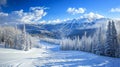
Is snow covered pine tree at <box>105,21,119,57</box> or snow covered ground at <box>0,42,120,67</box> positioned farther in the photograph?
snow covered pine tree at <box>105,21,119,57</box>

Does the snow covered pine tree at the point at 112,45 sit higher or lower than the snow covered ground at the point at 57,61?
higher

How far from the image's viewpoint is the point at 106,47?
6056 cm

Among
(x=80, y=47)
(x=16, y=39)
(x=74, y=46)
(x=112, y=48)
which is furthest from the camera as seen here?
(x=74, y=46)

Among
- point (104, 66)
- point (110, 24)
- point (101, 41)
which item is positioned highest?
point (110, 24)

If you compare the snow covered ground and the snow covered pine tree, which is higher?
the snow covered pine tree

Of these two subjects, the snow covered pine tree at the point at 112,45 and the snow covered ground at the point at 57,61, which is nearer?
the snow covered ground at the point at 57,61

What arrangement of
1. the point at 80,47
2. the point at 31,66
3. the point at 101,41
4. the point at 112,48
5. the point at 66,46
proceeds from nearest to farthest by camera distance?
the point at 31,66 → the point at 112,48 → the point at 101,41 → the point at 80,47 → the point at 66,46

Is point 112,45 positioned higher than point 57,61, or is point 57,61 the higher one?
point 112,45

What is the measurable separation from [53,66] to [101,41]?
129 ft

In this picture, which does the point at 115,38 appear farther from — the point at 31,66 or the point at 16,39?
the point at 16,39

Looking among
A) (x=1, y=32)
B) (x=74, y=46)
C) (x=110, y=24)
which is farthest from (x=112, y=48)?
(x=1, y=32)

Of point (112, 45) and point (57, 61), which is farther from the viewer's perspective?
point (112, 45)

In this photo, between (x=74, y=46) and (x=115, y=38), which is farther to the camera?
(x=74, y=46)

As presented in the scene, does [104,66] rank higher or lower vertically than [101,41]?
lower
